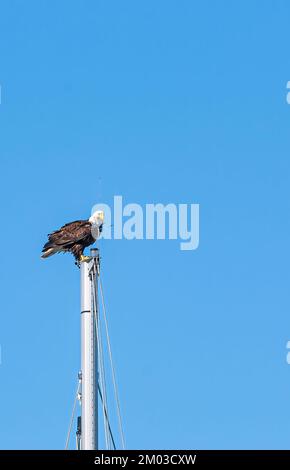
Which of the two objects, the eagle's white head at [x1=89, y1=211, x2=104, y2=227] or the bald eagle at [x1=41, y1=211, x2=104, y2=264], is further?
the eagle's white head at [x1=89, y1=211, x2=104, y2=227]

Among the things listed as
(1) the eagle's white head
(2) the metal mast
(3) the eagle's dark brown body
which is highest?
(1) the eagle's white head

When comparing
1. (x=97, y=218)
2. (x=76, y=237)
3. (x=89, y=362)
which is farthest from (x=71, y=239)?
(x=89, y=362)

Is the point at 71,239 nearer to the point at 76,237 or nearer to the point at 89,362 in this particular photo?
the point at 76,237

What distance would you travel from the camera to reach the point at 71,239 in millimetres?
43844

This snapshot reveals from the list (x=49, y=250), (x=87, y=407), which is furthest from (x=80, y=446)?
(x=49, y=250)

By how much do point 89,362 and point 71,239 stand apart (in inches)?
192

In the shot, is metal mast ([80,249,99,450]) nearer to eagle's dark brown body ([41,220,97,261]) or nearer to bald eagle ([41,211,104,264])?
bald eagle ([41,211,104,264])

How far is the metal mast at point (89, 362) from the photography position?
3906 cm

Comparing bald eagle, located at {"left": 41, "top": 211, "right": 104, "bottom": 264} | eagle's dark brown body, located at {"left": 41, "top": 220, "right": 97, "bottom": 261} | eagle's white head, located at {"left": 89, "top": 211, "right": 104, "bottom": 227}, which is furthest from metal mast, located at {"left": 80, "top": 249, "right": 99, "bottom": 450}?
eagle's white head, located at {"left": 89, "top": 211, "right": 104, "bottom": 227}

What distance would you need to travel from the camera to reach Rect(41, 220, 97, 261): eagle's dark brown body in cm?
4384

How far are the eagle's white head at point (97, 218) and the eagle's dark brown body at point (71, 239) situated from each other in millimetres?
93
